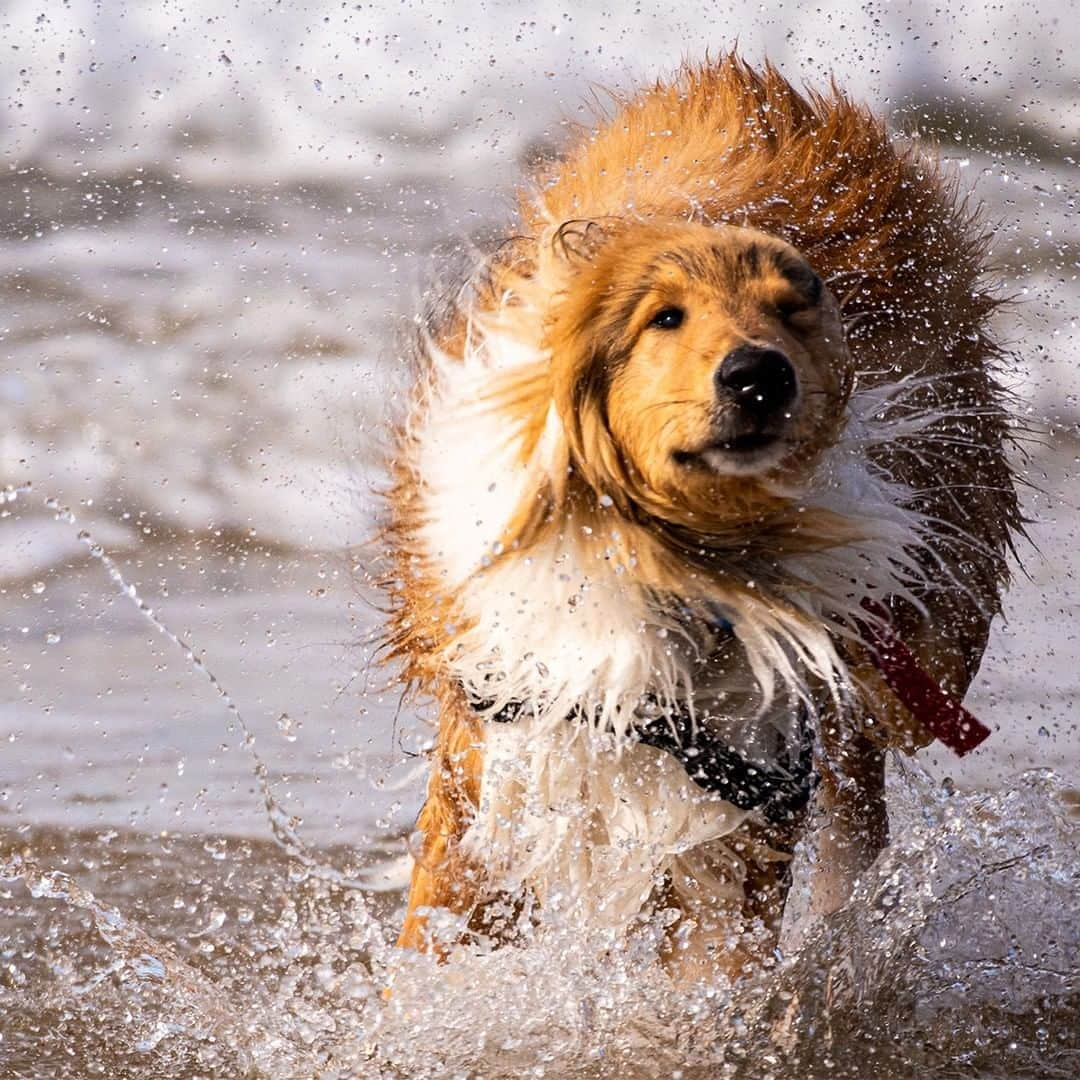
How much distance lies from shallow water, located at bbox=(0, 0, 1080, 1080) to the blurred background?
0.06 feet

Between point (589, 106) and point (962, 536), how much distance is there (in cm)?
109

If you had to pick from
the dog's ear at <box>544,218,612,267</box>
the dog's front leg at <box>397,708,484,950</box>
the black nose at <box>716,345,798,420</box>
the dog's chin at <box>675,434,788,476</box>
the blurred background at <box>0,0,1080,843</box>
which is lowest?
the blurred background at <box>0,0,1080,843</box>

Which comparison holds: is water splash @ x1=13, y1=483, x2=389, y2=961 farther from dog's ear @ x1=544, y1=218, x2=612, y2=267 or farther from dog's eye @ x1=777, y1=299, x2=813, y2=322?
dog's eye @ x1=777, y1=299, x2=813, y2=322

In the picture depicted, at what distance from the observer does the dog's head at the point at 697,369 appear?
225cm

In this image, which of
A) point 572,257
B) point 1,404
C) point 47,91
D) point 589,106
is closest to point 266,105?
point 47,91

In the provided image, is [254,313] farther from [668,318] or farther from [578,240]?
[668,318]

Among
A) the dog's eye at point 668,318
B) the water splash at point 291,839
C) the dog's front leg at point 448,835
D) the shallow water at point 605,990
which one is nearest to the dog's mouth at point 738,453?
the dog's eye at point 668,318

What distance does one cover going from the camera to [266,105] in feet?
22.2

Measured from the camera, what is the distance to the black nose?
2.20 metres

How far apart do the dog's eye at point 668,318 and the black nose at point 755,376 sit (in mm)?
139

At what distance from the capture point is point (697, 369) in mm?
2250

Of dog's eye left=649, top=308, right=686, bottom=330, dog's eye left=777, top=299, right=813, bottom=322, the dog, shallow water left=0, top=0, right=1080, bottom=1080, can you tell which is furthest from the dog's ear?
shallow water left=0, top=0, right=1080, bottom=1080

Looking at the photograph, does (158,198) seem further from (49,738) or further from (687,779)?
(687,779)

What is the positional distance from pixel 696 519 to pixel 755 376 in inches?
11.5
